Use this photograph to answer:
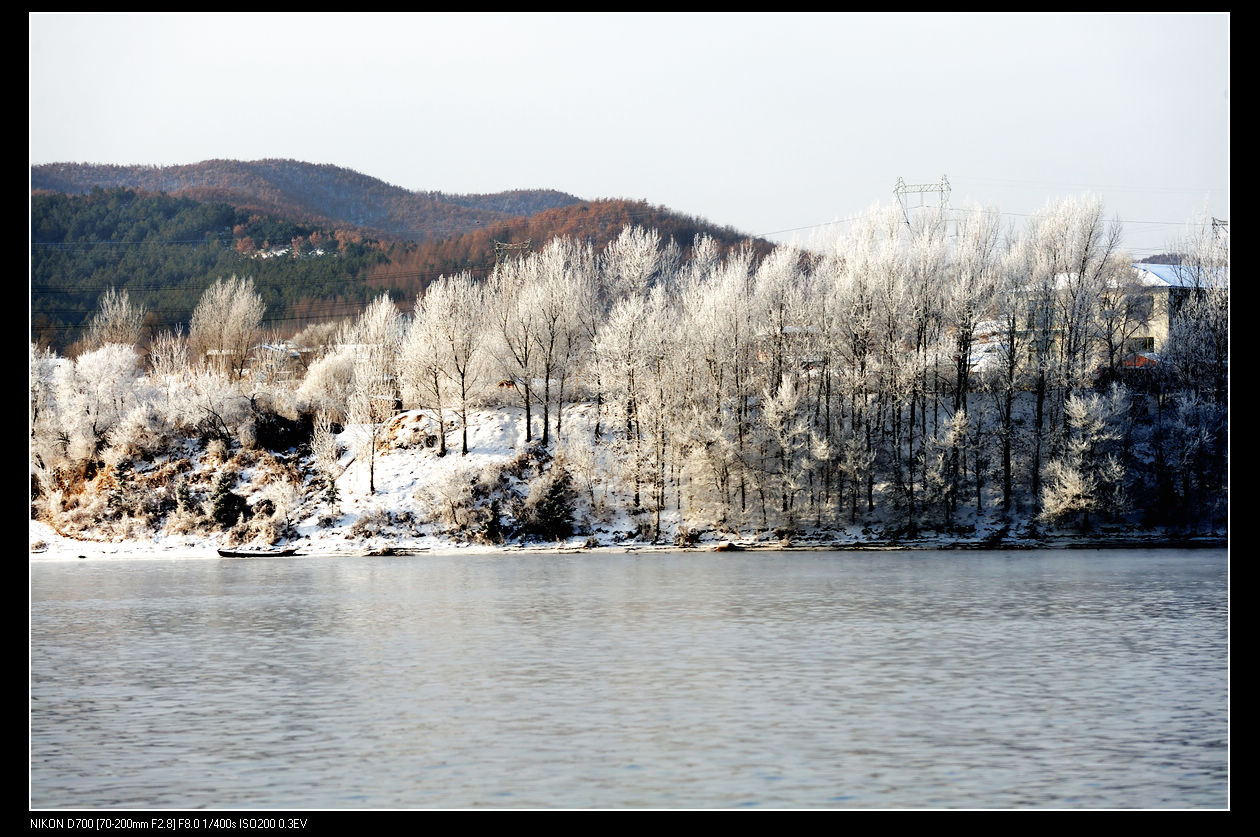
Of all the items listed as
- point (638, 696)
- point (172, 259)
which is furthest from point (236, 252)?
point (638, 696)

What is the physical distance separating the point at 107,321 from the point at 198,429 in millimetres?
16669

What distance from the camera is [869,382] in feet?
196

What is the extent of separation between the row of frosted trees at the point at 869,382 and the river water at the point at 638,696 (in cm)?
1913

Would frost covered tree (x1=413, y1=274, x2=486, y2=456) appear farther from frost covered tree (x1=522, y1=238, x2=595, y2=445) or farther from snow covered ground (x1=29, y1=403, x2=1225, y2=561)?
frost covered tree (x1=522, y1=238, x2=595, y2=445)

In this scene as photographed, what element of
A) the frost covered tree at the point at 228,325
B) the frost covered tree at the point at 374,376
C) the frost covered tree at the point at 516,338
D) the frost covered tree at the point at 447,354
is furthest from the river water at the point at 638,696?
the frost covered tree at the point at 228,325

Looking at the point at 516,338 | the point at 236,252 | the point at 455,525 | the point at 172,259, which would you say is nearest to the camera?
the point at 455,525

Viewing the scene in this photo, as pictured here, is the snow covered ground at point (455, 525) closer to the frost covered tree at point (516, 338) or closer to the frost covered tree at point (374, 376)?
the frost covered tree at point (374, 376)

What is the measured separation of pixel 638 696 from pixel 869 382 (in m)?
43.1

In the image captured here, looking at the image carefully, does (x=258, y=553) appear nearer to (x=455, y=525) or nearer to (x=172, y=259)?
(x=455, y=525)

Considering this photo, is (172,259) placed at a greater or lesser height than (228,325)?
greater

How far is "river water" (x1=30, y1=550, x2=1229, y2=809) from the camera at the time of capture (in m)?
13.4

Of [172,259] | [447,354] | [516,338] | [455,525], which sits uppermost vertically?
[172,259]

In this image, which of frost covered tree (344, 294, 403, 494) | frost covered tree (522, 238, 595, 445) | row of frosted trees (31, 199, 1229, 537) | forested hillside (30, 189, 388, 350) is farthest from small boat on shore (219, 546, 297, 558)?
forested hillside (30, 189, 388, 350)
